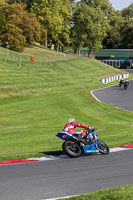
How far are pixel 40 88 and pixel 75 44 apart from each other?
178 feet

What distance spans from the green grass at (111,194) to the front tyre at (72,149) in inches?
161

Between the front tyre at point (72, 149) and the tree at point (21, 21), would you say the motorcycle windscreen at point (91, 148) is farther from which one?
the tree at point (21, 21)

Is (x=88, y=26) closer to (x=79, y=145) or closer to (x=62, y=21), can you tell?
(x=62, y=21)

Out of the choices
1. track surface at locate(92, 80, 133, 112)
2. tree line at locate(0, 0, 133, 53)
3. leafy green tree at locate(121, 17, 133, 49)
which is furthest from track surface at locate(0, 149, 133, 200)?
leafy green tree at locate(121, 17, 133, 49)

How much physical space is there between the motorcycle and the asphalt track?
27cm

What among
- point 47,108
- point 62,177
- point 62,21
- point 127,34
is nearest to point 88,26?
point 62,21

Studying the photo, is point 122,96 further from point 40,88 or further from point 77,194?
point 77,194

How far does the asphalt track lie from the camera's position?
905 cm

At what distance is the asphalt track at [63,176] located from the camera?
905cm

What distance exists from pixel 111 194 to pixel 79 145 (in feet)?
16.6

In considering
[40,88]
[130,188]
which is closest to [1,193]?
[130,188]

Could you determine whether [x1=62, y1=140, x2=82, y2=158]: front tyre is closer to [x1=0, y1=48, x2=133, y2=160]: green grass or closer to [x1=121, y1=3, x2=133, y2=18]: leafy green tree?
[x1=0, y1=48, x2=133, y2=160]: green grass

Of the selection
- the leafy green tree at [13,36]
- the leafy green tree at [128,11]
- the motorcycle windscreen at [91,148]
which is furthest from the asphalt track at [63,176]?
the leafy green tree at [128,11]

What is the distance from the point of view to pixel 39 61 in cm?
6719
